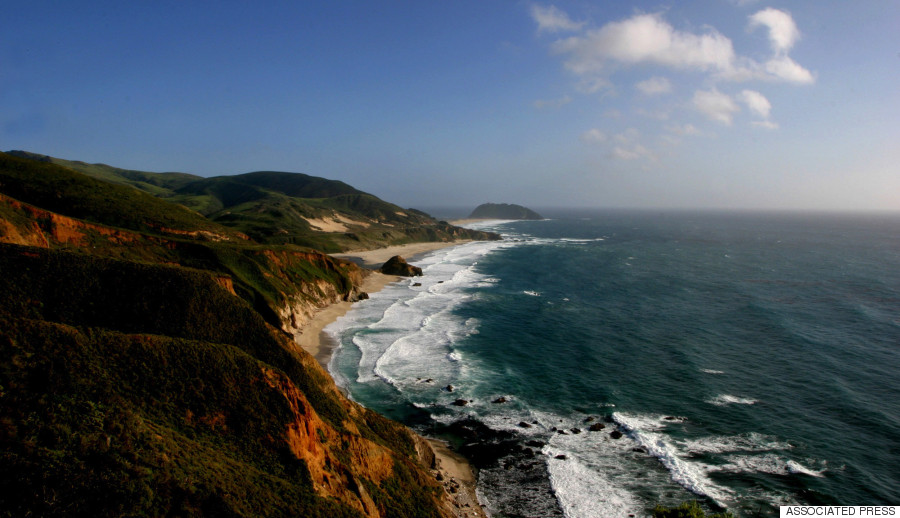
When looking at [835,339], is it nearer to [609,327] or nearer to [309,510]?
[609,327]

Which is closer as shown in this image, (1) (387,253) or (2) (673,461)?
(2) (673,461)

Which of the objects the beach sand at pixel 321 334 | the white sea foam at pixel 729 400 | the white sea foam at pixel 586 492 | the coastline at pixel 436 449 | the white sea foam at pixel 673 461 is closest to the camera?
the white sea foam at pixel 586 492

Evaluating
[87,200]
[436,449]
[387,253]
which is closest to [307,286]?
[87,200]

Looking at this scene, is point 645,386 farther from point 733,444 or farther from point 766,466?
point 766,466

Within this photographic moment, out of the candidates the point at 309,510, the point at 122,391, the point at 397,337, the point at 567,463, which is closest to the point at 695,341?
the point at 567,463

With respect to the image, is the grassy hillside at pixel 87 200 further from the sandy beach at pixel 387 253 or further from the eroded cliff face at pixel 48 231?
the sandy beach at pixel 387 253

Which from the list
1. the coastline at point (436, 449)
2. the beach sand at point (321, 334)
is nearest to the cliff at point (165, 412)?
the coastline at point (436, 449)
